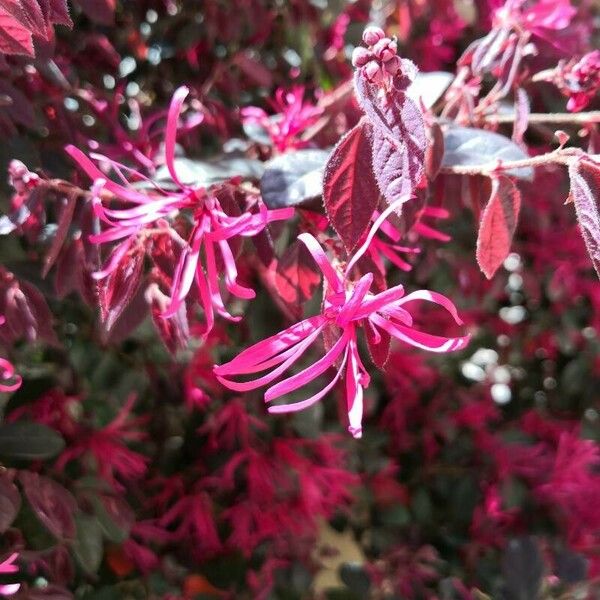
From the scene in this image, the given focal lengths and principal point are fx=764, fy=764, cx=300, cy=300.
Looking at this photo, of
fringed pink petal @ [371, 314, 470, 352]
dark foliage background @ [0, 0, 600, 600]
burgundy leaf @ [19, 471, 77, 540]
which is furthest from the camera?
dark foliage background @ [0, 0, 600, 600]

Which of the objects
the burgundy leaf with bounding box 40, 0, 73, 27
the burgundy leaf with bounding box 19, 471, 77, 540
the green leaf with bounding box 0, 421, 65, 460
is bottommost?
the burgundy leaf with bounding box 19, 471, 77, 540

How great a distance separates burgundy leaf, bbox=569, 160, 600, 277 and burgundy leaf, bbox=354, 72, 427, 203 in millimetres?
93

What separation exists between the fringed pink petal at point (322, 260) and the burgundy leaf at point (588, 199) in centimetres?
14

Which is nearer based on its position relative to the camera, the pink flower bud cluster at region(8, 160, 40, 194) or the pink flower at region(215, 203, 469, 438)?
the pink flower at region(215, 203, 469, 438)

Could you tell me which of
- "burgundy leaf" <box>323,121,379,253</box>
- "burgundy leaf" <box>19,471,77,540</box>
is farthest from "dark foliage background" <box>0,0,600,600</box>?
"burgundy leaf" <box>323,121,379,253</box>

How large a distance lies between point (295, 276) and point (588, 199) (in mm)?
218

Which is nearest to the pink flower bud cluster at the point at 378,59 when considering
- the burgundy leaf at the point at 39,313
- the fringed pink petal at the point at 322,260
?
the fringed pink petal at the point at 322,260

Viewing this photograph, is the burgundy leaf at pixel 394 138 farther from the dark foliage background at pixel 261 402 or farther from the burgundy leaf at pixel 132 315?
the burgundy leaf at pixel 132 315

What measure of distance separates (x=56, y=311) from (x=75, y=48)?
1.03 feet

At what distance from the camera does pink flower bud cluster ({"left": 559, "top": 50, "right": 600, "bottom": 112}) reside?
1.90 ft

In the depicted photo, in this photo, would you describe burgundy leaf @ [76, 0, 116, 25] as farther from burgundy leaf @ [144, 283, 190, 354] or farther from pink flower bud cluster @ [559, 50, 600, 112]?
pink flower bud cluster @ [559, 50, 600, 112]

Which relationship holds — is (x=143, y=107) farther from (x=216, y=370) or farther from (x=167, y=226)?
(x=216, y=370)

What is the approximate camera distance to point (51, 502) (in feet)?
2.14

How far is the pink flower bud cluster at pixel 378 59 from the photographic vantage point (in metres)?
0.44
